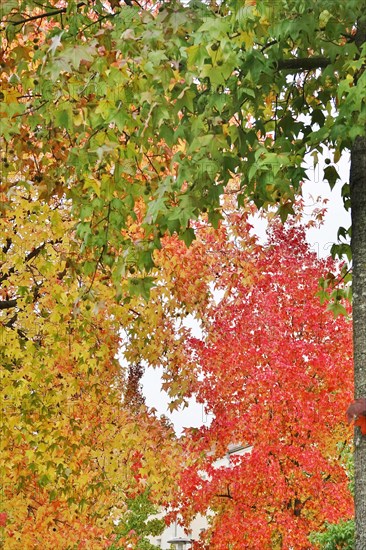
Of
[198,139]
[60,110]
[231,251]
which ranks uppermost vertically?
[231,251]

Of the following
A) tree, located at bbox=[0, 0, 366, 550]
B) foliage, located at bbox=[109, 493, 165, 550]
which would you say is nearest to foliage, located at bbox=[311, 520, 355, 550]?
tree, located at bbox=[0, 0, 366, 550]

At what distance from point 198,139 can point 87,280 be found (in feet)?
21.8

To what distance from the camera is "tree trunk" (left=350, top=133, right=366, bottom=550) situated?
7.11 metres

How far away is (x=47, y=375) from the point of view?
11820 mm

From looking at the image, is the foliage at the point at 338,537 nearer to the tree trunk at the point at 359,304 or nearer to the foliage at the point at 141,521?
the tree trunk at the point at 359,304

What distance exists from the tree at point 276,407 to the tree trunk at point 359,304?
10.1m

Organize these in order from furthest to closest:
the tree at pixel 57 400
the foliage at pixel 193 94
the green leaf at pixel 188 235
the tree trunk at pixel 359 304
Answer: the tree at pixel 57 400 < the green leaf at pixel 188 235 < the tree trunk at pixel 359 304 < the foliage at pixel 193 94

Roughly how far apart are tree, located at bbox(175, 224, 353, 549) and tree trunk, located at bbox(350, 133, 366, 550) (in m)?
10.1

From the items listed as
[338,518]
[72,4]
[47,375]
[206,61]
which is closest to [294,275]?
[338,518]

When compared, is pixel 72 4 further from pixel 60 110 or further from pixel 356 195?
pixel 356 195

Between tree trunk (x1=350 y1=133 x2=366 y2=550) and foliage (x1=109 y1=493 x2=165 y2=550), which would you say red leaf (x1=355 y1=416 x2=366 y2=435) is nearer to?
tree trunk (x1=350 y1=133 x2=366 y2=550)

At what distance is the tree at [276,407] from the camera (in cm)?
1864

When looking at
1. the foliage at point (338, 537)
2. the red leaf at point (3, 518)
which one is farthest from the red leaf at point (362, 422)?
the foliage at point (338, 537)

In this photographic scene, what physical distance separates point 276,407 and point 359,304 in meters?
11.7
